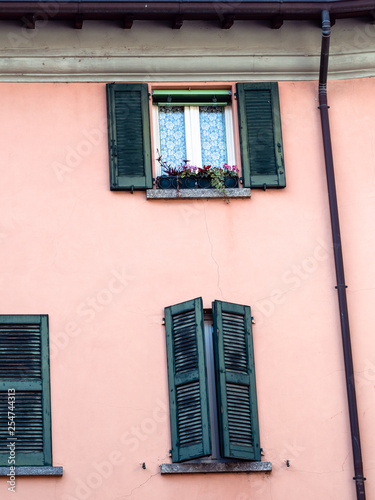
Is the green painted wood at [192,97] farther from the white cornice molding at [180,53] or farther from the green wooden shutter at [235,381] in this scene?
the green wooden shutter at [235,381]

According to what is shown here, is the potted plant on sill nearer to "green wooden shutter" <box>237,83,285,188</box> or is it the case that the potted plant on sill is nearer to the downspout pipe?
"green wooden shutter" <box>237,83,285,188</box>

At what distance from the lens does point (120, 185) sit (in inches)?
534

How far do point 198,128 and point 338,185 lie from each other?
1.66 m

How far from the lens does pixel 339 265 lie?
13367 mm

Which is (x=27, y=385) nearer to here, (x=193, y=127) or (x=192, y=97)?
(x=193, y=127)

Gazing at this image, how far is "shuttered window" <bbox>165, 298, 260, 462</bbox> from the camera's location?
12.5 meters

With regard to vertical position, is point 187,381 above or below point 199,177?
below

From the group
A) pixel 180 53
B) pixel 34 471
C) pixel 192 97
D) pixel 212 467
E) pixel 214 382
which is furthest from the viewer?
pixel 192 97

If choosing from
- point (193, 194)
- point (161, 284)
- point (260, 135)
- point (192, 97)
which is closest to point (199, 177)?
point (193, 194)

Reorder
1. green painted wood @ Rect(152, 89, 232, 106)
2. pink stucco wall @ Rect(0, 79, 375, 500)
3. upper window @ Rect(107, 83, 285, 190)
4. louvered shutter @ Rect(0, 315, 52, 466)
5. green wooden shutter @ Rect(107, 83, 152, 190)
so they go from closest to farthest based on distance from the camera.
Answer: louvered shutter @ Rect(0, 315, 52, 466) → pink stucco wall @ Rect(0, 79, 375, 500) → green wooden shutter @ Rect(107, 83, 152, 190) → upper window @ Rect(107, 83, 285, 190) → green painted wood @ Rect(152, 89, 232, 106)

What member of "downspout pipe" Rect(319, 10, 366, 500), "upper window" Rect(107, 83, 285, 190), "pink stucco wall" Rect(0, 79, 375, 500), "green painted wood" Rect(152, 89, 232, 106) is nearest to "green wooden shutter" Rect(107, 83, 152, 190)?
"upper window" Rect(107, 83, 285, 190)

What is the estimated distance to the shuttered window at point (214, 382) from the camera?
12.5 metres

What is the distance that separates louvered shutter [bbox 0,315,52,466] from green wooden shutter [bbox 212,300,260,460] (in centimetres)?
170

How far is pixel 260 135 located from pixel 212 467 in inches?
145
